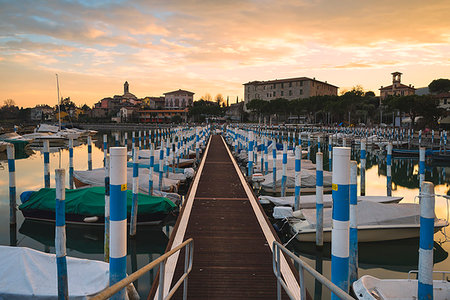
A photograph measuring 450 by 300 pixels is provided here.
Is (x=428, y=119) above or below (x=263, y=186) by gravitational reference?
above

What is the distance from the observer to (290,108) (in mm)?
96750

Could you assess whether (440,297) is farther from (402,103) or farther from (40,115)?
(40,115)

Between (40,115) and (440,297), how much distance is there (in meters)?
172

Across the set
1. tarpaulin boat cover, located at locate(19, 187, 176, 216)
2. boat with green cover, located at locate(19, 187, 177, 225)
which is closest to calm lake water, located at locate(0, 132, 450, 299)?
boat with green cover, located at locate(19, 187, 177, 225)

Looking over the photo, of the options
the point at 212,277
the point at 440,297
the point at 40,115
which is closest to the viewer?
the point at 440,297

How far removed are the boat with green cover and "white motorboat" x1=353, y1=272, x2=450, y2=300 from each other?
7.90 metres

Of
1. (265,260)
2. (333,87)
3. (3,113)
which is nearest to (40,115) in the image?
(3,113)

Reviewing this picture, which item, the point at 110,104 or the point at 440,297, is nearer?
the point at 440,297

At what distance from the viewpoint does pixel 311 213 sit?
38.4 feet

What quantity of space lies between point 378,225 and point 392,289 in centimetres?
479

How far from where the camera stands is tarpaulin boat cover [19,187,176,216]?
41.0 ft

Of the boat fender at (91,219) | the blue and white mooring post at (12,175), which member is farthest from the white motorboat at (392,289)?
the blue and white mooring post at (12,175)

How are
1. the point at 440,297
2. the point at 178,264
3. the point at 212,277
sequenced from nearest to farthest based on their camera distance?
the point at 440,297 < the point at 212,277 < the point at 178,264

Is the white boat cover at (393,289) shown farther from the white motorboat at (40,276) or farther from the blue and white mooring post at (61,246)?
the blue and white mooring post at (61,246)
